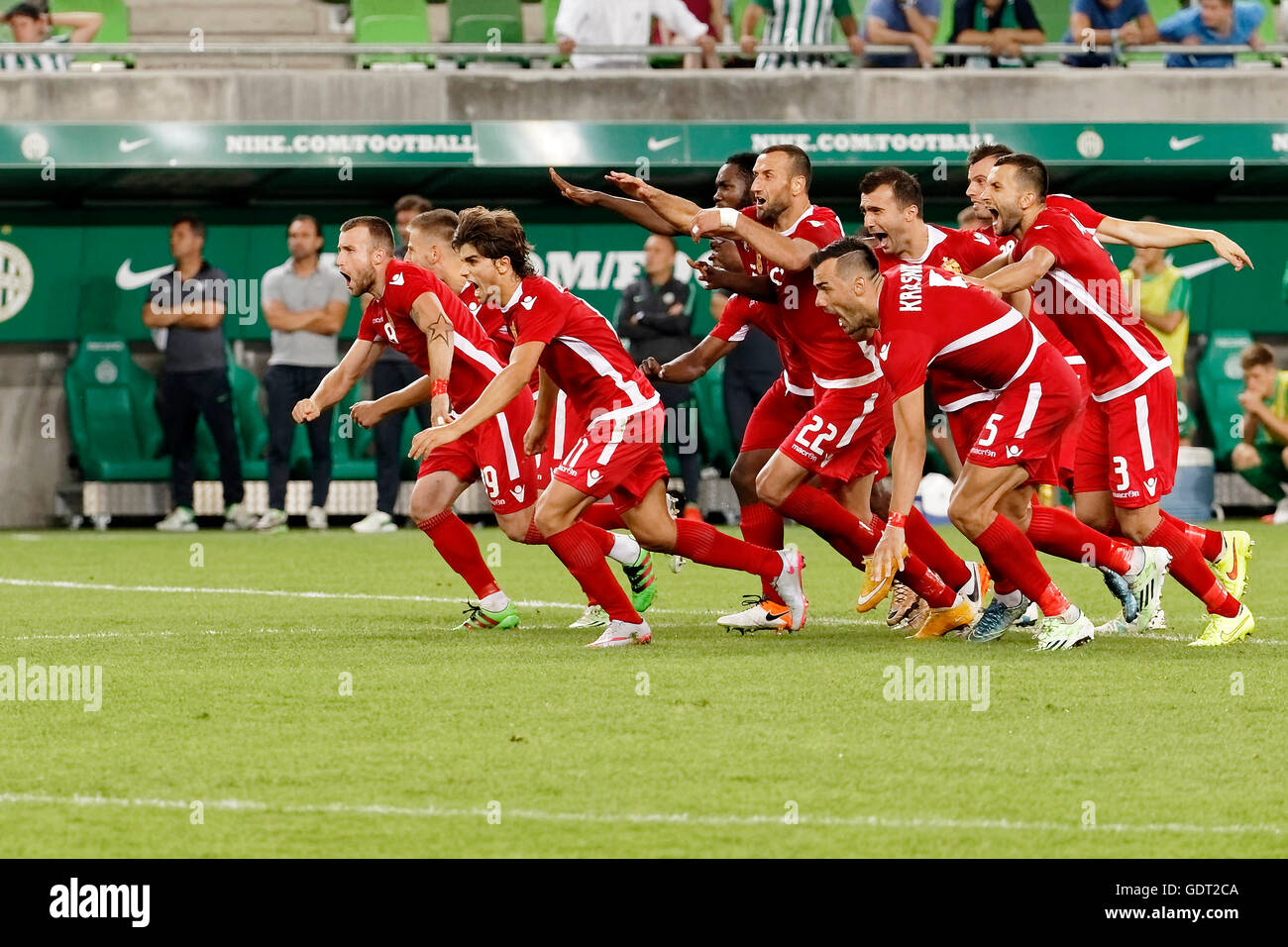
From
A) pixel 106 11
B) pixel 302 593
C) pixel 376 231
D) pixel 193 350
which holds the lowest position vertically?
pixel 302 593

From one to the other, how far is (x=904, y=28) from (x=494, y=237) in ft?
31.3

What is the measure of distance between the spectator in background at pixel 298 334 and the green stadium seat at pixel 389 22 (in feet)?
8.02

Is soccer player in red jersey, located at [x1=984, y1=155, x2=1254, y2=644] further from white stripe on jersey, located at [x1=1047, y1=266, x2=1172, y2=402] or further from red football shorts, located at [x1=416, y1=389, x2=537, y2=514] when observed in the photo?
red football shorts, located at [x1=416, y1=389, x2=537, y2=514]

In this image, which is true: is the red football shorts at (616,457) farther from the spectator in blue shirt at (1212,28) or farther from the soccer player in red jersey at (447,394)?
the spectator in blue shirt at (1212,28)

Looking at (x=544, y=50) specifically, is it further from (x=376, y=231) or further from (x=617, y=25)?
(x=376, y=231)

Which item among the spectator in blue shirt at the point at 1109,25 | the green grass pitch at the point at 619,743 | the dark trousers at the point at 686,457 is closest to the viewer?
the green grass pitch at the point at 619,743

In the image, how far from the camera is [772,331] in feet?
30.3

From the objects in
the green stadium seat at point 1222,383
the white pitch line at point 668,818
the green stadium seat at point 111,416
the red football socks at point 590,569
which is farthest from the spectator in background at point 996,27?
the white pitch line at point 668,818

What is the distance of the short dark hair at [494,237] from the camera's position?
8352 mm

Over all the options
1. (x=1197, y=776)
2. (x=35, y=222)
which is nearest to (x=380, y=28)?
(x=35, y=222)

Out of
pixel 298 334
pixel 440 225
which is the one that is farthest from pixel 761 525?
pixel 298 334

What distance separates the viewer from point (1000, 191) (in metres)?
8.57

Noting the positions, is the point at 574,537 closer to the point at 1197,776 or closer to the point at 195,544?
the point at 1197,776

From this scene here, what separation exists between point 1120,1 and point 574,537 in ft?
36.4
